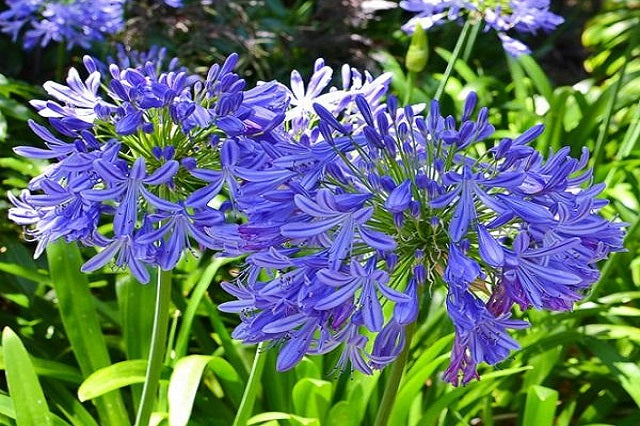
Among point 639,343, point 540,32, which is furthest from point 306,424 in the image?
point 540,32

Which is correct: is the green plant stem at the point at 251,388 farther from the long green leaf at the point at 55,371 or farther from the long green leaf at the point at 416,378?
the long green leaf at the point at 55,371

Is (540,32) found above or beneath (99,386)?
beneath

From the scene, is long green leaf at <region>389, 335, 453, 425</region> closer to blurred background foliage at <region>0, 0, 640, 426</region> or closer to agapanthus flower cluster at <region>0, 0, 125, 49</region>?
blurred background foliage at <region>0, 0, 640, 426</region>

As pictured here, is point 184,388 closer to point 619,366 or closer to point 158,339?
point 158,339

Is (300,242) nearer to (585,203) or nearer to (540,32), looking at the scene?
(585,203)

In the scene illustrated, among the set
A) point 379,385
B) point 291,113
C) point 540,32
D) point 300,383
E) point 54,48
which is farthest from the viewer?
point 540,32

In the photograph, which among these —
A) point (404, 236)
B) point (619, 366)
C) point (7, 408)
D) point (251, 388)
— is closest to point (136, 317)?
point (7, 408)
